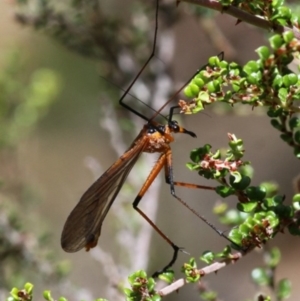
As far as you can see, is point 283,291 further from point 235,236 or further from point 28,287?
point 28,287

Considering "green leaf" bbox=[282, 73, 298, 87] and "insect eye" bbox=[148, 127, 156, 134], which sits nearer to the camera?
"green leaf" bbox=[282, 73, 298, 87]

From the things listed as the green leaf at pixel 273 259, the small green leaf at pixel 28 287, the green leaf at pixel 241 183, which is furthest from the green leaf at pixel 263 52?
the green leaf at pixel 273 259

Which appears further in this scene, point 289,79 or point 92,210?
point 92,210

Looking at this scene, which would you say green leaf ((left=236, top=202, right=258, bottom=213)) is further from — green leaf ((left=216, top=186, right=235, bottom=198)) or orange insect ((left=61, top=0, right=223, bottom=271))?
orange insect ((left=61, top=0, right=223, bottom=271))

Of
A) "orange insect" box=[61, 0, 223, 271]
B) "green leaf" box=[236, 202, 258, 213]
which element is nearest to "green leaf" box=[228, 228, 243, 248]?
"green leaf" box=[236, 202, 258, 213]

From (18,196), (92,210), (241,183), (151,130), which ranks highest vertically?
(18,196)

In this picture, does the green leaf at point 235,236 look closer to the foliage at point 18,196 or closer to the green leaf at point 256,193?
the green leaf at point 256,193

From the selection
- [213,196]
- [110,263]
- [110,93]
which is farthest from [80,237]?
[213,196]

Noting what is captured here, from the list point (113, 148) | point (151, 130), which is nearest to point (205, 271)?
point (151, 130)
